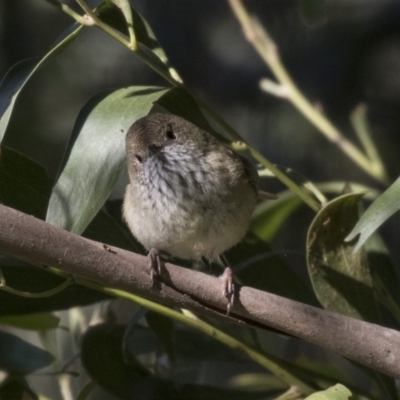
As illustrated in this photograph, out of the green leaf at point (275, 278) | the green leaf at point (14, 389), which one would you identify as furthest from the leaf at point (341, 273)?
the green leaf at point (14, 389)

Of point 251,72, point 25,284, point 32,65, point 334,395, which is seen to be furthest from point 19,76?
point 251,72

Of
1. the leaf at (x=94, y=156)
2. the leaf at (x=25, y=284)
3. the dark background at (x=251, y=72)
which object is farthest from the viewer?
the dark background at (x=251, y=72)

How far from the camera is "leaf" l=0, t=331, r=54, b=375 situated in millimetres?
1683

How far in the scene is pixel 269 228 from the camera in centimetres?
204

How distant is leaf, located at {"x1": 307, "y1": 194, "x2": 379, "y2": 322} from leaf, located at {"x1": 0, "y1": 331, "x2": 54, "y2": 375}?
22.4 inches

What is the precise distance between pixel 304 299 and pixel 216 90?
4.34ft

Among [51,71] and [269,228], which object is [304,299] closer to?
[269,228]

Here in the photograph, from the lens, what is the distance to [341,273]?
161 centimetres

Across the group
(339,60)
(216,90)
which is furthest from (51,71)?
(339,60)

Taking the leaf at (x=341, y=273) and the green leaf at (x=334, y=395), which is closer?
the green leaf at (x=334, y=395)

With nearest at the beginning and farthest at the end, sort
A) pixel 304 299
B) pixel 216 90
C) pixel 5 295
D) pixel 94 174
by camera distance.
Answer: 1. pixel 94 174
2. pixel 5 295
3. pixel 304 299
4. pixel 216 90

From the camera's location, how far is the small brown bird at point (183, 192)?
5.56ft

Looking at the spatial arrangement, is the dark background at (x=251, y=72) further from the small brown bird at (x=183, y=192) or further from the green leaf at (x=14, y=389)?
the green leaf at (x=14, y=389)

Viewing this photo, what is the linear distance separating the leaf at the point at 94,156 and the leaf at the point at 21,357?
0.45 metres
